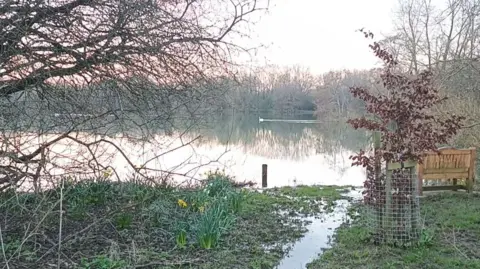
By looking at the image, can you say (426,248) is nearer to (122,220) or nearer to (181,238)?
(181,238)

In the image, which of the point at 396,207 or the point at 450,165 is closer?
the point at 396,207

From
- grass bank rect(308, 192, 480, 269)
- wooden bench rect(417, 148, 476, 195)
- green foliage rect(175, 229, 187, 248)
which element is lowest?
grass bank rect(308, 192, 480, 269)

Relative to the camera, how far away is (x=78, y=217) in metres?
5.55

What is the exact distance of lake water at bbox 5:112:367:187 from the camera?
17.0ft

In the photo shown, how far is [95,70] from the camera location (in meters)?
4.17

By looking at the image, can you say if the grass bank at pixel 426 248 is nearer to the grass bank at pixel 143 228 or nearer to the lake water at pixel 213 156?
the grass bank at pixel 143 228

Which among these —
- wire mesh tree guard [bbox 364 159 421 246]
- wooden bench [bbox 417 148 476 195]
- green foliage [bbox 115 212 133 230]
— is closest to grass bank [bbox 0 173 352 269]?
green foliage [bbox 115 212 133 230]

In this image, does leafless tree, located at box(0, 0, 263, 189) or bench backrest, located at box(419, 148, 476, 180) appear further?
bench backrest, located at box(419, 148, 476, 180)

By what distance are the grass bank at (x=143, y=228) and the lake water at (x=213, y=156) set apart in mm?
409

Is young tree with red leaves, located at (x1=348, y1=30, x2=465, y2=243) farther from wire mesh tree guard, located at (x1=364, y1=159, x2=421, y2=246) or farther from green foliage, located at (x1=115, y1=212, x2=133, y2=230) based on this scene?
green foliage, located at (x1=115, y1=212, x2=133, y2=230)

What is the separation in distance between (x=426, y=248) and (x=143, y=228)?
10.8ft

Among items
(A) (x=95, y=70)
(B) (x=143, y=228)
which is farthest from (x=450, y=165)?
(A) (x=95, y=70)

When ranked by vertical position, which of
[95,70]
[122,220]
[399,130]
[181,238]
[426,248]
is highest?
[95,70]

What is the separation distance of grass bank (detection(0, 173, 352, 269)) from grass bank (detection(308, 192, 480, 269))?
63cm
